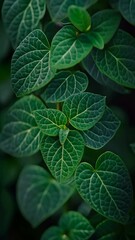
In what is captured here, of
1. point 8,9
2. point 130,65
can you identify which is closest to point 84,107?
point 130,65

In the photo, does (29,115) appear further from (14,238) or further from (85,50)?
(14,238)

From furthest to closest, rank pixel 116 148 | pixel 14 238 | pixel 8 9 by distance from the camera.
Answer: pixel 14 238, pixel 116 148, pixel 8 9

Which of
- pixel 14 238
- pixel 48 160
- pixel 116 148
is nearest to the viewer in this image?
pixel 48 160

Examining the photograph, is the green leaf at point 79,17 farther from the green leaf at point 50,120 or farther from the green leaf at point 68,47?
the green leaf at point 50,120

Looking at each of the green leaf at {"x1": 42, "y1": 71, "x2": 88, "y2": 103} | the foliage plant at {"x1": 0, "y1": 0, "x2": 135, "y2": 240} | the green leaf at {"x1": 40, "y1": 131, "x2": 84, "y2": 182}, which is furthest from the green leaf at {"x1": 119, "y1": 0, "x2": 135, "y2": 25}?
the green leaf at {"x1": 40, "y1": 131, "x2": 84, "y2": 182}

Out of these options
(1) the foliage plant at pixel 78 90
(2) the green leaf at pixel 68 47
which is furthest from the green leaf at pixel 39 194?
(2) the green leaf at pixel 68 47

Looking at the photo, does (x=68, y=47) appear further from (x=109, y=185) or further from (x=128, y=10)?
(x=109, y=185)
